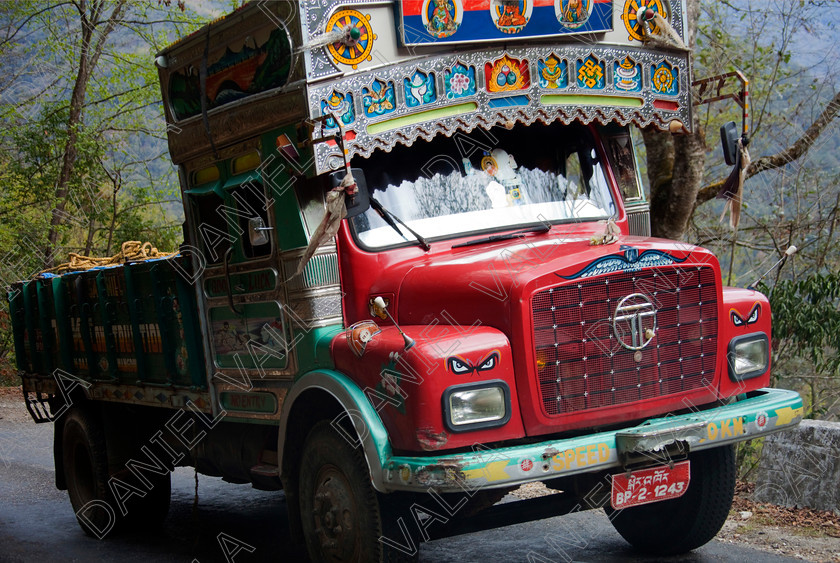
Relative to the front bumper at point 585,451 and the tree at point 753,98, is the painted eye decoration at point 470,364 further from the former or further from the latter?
the tree at point 753,98

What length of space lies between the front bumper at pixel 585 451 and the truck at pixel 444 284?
12 millimetres

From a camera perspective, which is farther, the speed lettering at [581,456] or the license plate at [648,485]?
the license plate at [648,485]

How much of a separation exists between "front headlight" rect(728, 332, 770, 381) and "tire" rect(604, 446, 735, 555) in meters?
0.52

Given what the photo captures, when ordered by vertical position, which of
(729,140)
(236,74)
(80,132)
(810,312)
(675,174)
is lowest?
(810,312)

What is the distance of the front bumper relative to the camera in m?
4.17

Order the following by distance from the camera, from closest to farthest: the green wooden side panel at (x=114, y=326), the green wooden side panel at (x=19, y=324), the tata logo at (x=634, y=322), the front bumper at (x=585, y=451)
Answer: the front bumper at (x=585, y=451) < the tata logo at (x=634, y=322) < the green wooden side panel at (x=114, y=326) < the green wooden side panel at (x=19, y=324)

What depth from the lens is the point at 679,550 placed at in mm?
5707

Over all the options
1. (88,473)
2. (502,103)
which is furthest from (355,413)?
(88,473)

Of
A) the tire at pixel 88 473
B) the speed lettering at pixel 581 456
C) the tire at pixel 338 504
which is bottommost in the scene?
the tire at pixel 88 473

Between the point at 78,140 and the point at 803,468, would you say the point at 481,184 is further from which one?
the point at 78,140

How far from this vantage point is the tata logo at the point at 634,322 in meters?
4.67

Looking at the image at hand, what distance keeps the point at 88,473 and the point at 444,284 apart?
4.37m

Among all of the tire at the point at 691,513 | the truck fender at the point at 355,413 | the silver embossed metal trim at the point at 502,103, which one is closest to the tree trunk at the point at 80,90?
the silver embossed metal trim at the point at 502,103

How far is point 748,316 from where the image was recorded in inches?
201
